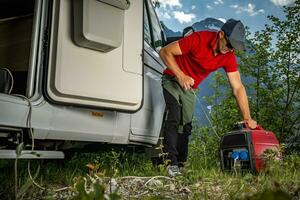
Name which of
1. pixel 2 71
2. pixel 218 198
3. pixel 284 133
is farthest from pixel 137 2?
pixel 284 133

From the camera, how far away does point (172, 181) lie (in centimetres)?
321

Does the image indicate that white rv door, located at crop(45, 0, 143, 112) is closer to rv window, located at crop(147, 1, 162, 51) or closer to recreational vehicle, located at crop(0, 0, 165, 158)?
recreational vehicle, located at crop(0, 0, 165, 158)

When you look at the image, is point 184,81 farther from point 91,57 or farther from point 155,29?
point 155,29

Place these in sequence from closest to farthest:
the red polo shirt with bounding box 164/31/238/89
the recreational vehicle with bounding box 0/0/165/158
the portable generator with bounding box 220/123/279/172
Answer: the recreational vehicle with bounding box 0/0/165/158
the portable generator with bounding box 220/123/279/172
the red polo shirt with bounding box 164/31/238/89

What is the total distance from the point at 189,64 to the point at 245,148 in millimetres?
1020

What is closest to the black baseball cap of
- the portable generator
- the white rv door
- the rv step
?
the portable generator

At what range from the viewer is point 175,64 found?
13.4 ft

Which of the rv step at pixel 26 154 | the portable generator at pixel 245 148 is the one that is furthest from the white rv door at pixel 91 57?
the portable generator at pixel 245 148

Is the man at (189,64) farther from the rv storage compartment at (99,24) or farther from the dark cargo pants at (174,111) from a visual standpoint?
the rv storage compartment at (99,24)

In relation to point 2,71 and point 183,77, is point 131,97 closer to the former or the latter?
point 183,77

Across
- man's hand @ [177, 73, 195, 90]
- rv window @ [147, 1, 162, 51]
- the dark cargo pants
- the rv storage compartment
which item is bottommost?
the dark cargo pants

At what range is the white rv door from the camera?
3.21m

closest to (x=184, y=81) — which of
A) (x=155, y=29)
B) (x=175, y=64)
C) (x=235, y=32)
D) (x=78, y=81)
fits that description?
(x=175, y=64)

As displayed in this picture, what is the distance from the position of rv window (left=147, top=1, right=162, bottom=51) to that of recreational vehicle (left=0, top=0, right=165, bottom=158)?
0.86 meters
